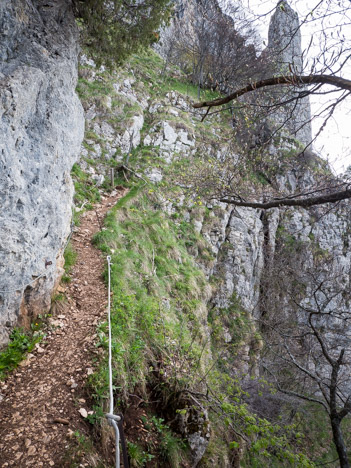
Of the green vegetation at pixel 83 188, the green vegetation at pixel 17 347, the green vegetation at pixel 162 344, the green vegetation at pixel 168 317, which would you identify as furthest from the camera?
the green vegetation at pixel 83 188

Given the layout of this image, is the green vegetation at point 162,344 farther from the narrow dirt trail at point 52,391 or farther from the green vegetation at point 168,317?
the narrow dirt trail at point 52,391

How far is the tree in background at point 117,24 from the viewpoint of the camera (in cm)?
548

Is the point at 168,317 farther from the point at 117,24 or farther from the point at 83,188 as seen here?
the point at 117,24

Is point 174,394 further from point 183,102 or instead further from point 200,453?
point 183,102

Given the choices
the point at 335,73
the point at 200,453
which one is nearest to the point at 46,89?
the point at 335,73

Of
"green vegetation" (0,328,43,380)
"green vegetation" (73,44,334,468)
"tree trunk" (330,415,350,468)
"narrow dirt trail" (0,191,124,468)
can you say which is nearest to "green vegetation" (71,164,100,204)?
"green vegetation" (73,44,334,468)

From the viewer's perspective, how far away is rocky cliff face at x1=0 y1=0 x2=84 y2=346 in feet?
12.2

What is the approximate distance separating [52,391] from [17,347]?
2.86 ft

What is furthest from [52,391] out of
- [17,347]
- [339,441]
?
[339,441]

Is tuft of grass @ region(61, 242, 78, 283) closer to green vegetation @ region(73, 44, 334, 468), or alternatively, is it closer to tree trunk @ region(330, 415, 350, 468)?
green vegetation @ region(73, 44, 334, 468)

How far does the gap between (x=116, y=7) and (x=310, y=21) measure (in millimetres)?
4655

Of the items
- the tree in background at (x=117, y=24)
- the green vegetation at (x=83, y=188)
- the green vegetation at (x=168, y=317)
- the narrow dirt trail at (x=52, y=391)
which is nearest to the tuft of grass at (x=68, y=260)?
the narrow dirt trail at (x=52, y=391)

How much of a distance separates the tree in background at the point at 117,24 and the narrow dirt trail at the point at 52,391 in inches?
214

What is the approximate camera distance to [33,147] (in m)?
4.22
